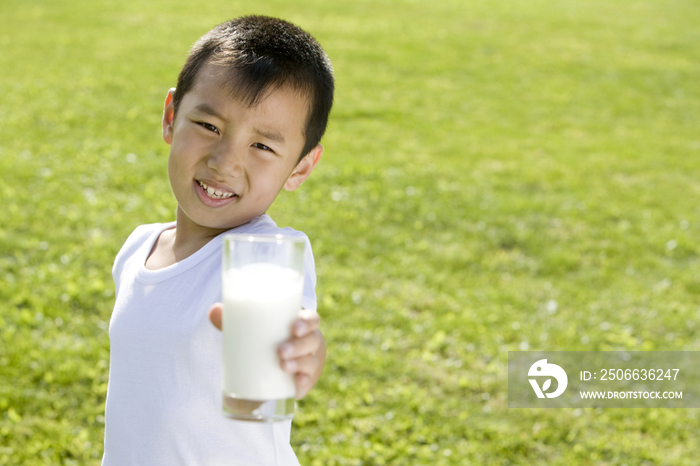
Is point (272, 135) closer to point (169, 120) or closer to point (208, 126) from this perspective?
point (208, 126)

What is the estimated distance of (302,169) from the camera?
2301mm

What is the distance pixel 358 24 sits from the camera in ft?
58.4

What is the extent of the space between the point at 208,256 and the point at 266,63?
60 cm

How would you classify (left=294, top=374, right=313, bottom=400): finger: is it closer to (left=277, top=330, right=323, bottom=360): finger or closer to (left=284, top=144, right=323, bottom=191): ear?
(left=277, top=330, right=323, bottom=360): finger

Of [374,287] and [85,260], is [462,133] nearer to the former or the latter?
[374,287]

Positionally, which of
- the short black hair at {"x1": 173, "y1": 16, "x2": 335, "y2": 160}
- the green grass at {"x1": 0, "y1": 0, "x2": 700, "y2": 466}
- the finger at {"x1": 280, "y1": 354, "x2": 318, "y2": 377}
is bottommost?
the green grass at {"x1": 0, "y1": 0, "x2": 700, "y2": 466}

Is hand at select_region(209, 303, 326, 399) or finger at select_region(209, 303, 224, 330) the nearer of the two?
hand at select_region(209, 303, 326, 399)

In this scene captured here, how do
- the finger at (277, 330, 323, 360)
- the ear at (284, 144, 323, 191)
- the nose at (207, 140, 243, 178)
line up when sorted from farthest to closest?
1. the ear at (284, 144, 323, 191)
2. the nose at (207, 140, 243, 178)
3. the finger at (277, 330, 323, 360)

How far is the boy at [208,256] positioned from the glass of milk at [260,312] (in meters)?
0.39

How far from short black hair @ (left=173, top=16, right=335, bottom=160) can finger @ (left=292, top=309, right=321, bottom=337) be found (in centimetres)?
76

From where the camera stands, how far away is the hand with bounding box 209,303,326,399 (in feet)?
4.63

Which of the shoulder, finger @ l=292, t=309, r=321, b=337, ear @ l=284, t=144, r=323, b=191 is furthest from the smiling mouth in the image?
finger @ l=292, t=309, r=321, b=337

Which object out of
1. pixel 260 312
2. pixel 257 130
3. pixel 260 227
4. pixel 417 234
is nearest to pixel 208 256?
pixel 260 227

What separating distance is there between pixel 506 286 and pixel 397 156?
11.7 ft
